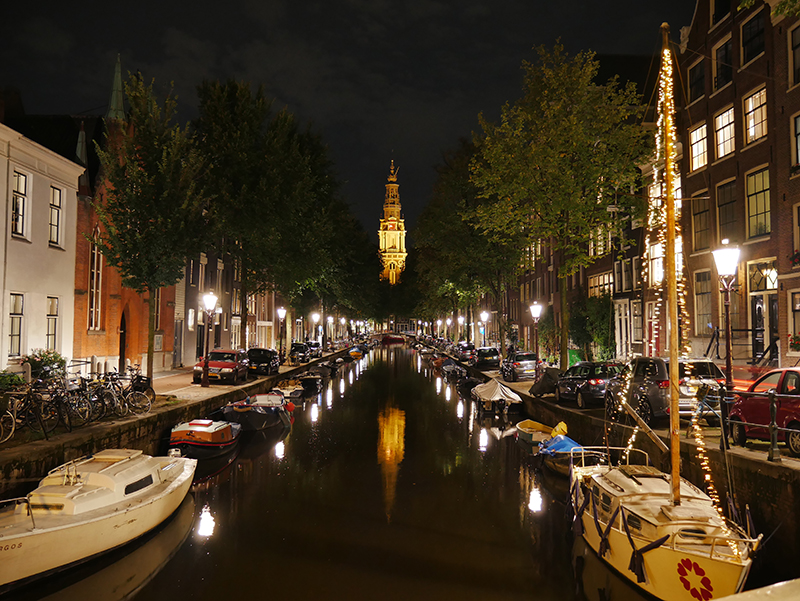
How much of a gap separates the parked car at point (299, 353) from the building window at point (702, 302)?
3041 cm

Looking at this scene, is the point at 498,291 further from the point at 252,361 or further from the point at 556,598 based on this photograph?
the point at 556,598

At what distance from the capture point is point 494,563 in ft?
34.6

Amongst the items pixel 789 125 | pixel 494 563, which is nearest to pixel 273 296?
pixel 789 125

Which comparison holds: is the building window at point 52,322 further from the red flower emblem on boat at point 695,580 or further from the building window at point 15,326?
the red flower emblem on boat at point 695,580

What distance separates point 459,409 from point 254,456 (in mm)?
13118

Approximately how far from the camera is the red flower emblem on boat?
791cm

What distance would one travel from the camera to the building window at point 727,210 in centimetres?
2483

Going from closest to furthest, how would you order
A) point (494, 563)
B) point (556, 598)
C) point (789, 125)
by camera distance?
point (556, 598) < point (494, 563) < point (789, 125)

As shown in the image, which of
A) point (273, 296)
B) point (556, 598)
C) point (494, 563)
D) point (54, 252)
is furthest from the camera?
point (273, 296)

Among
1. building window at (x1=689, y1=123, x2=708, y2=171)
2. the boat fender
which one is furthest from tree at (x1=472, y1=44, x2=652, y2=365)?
the boat fender

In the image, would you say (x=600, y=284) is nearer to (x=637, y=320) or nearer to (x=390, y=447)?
(x=637, y=320)

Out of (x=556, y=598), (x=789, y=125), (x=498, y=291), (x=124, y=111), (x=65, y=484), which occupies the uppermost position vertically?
→ (x=124, y=111)

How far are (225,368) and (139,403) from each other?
1103 cm

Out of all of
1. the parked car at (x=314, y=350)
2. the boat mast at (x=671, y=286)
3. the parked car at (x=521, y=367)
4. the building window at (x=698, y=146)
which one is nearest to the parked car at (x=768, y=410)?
the boat mast at (x=671, y=286)
